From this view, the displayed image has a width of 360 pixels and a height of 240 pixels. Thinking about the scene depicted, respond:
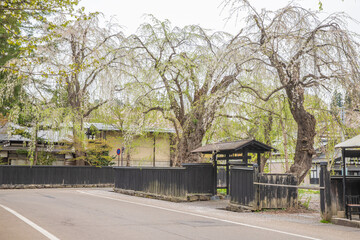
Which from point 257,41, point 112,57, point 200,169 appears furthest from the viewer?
point 112,57

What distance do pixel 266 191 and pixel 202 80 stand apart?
9.03m

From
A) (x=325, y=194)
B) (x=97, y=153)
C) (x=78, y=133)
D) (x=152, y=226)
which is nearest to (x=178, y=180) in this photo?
(x=325, y=194)

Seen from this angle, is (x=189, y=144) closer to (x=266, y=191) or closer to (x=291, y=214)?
(x=266, y=191)

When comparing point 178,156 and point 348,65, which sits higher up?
point 348,65

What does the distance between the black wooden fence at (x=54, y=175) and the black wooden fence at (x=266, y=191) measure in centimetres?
1947

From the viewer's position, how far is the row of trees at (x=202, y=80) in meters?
13.3

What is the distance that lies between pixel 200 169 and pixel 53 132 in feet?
48.8

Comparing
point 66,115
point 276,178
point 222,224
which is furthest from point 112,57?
point 222,224

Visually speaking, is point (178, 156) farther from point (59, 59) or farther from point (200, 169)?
point (59, 59)

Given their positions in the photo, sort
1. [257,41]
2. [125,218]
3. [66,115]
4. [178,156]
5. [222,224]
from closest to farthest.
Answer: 1. [222,224]
2. [125,218]
3. [257,41]
4. [178,156]
5. [66,115]

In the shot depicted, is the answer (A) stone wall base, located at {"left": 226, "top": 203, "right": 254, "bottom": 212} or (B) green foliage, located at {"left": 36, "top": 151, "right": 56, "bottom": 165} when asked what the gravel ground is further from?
(B) green foliage, located at {"left": 36, "top": 151, "right": 56, "bottom": 165}

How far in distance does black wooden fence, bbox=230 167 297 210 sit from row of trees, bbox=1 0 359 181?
1.03m

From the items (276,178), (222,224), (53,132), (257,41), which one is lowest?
(222,224)

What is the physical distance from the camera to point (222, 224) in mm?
10203
